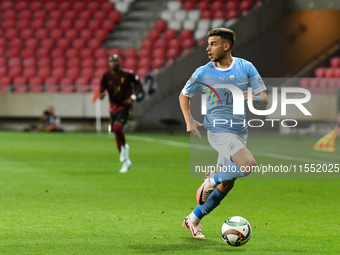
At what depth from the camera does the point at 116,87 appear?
10.8 metres

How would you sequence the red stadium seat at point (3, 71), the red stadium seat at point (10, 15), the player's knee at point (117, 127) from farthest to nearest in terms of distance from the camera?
the red stadium seat at point (10, 15) → the red stadium seat at point (3, 71) → the player's knee at point (117, 127)

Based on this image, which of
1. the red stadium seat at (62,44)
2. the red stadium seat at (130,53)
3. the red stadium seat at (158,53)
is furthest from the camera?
the red stadium seat at (62,44)

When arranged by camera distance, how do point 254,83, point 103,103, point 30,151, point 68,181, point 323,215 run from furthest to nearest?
point 103,103
point 30,151
point 68,181
point 323,215
point 254,83

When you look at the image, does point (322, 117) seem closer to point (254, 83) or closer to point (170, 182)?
point (170, 182)

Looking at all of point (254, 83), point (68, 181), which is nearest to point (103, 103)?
point (68, 181)

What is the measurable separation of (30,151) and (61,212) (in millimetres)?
8623

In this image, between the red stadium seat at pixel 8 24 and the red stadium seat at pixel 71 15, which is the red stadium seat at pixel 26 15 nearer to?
the red stadium seat at pixel 8 24

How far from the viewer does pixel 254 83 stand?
5.14 metres

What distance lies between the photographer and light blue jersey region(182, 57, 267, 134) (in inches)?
200

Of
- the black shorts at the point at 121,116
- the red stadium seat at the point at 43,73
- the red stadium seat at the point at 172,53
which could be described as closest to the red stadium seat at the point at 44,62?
the red stadium seat at the point at 43,73

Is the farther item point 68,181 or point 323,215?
point 68,181

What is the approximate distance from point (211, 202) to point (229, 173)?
430 mm

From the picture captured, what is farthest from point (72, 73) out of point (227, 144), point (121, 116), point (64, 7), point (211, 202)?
point (227, 144)

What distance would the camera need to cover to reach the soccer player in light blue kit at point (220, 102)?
5023 millimetres
